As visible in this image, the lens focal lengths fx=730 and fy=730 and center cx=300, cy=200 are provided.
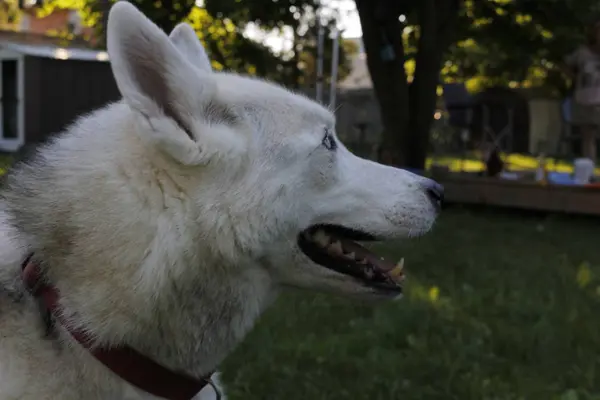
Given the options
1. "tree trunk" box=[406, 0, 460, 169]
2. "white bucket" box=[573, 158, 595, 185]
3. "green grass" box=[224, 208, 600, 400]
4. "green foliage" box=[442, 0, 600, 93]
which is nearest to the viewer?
"green grass" box=[224, 208, 600, 400]

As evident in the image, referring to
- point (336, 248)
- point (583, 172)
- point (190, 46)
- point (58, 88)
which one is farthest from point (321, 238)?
point (58, 88)

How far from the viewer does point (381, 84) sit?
10.9 meters

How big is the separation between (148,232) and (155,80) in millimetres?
407

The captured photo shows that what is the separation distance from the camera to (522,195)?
9.53m

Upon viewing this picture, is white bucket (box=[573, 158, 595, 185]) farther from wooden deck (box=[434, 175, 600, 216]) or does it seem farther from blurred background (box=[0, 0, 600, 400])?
wooden deck (box=[434, 175, 600, 216])

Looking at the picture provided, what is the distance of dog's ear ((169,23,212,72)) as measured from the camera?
2506 millimetres

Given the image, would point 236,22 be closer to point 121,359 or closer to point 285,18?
point 285,18

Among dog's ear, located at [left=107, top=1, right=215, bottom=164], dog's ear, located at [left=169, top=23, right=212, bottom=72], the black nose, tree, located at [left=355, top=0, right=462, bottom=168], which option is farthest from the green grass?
tree, located at [left=355, top=0, right=462, bottom=168]

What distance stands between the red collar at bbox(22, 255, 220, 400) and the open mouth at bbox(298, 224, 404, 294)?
55cm

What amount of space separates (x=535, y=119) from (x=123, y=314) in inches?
944

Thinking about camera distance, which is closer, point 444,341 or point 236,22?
point 444,341

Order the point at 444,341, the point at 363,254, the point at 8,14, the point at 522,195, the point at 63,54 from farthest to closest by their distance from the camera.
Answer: the point at 8,14
the point at 63,54
the point at 522,195
the point at 444,341
the point at 363,254

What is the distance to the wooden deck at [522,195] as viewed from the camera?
353 inches

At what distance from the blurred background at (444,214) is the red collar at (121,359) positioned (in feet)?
3.47
